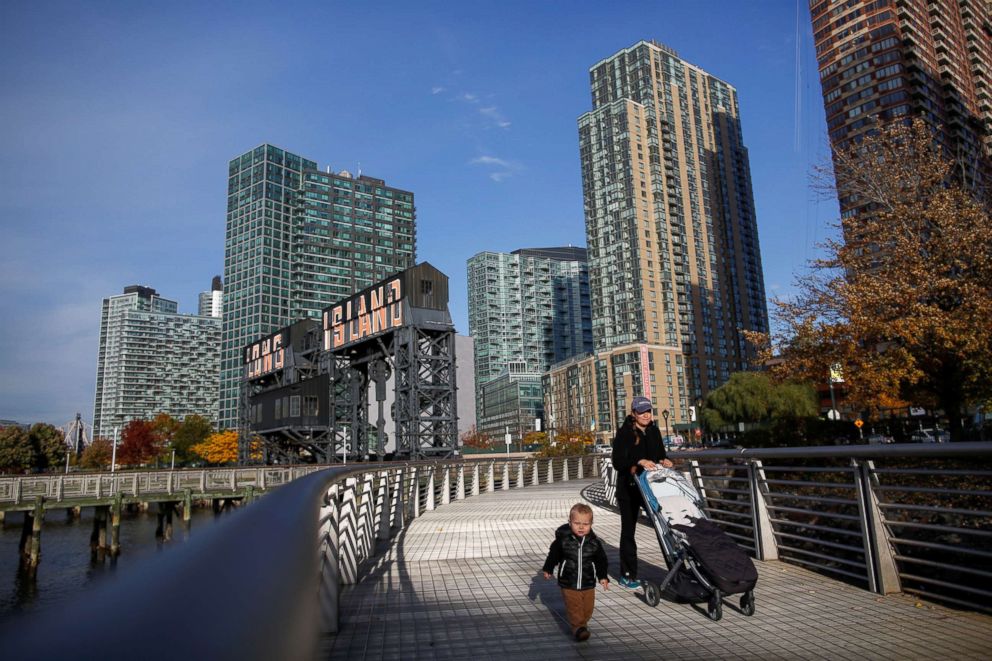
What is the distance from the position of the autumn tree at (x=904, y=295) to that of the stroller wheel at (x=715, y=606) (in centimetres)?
1080

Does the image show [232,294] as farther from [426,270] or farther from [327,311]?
[426,270]

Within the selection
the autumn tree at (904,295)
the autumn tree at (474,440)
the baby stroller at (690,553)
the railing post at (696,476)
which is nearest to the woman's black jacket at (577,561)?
the baby stroller at (690,553)

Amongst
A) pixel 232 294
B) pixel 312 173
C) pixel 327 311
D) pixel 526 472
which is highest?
pixel 312 173

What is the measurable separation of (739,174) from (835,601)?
5622 inches

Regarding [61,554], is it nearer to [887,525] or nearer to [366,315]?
[366,315]

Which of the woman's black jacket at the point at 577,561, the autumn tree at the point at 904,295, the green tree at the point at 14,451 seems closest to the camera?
the woman's black jacket at the point at 577,561

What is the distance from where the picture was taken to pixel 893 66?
83188 millimetres

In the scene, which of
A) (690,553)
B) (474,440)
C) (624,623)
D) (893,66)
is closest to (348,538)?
(624,623)

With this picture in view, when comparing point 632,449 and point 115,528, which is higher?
point 632,449

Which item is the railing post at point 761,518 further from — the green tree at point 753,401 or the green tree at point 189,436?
the green tree at point 189,436

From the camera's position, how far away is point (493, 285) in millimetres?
194625

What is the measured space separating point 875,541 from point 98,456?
119 metres

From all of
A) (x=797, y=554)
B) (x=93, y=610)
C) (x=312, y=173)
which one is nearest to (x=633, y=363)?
(x=312, y=173)

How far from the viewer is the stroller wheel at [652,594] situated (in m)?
5.83
